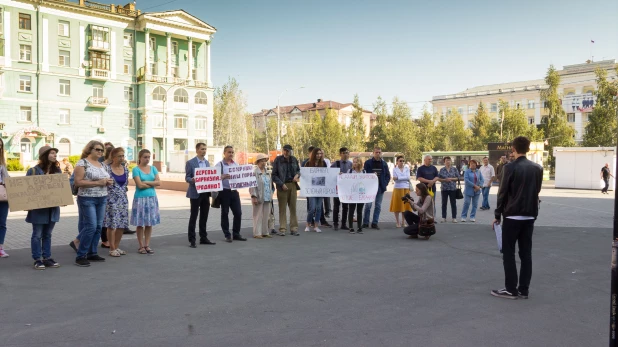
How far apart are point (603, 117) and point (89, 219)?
50.1 meters

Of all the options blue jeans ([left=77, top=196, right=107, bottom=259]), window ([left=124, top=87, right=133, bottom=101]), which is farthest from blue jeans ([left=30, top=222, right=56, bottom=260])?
window ([left=124, top=87, right=133, bottom=101])

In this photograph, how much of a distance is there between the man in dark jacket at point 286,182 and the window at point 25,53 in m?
53.7

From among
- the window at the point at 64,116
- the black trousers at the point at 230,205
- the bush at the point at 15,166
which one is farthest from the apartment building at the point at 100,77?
the black trousers at the point at 230,205

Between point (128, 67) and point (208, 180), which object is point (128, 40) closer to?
point (128, 67)

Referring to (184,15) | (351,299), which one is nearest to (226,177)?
(351,299)

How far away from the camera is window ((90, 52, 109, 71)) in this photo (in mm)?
59356

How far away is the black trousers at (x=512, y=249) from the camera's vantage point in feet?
20.8

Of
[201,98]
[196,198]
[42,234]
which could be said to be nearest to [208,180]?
[196,198]

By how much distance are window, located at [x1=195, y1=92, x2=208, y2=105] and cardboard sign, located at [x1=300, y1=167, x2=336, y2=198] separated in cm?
5633

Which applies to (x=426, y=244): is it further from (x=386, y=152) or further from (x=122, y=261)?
(x=386, y=152)

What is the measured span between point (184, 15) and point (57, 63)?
17.3m

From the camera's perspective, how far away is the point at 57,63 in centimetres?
5662

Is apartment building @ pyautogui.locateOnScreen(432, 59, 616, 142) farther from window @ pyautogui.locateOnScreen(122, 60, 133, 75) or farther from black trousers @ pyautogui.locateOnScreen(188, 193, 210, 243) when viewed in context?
black trousers @ pyautogui.locateOnScreen(188, 193, 210, 243)

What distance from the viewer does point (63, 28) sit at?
2250 inches
